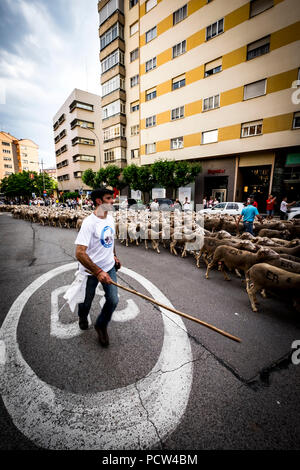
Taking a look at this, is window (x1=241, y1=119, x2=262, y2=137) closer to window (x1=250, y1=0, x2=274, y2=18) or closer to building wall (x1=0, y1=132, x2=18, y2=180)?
window (x1=250, y1=0, x2=274, y2=18)

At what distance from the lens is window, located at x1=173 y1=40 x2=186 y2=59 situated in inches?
803

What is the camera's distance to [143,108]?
25.3m

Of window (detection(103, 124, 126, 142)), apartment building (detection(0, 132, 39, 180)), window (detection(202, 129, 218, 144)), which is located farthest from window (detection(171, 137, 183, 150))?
apartment building (detection(0, 132, 39, 180))

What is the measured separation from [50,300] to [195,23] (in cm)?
2788

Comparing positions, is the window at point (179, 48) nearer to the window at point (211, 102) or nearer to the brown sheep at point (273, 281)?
the window at point (211, 102)

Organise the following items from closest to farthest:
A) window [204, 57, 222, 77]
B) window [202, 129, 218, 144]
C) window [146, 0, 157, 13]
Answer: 1. window [204, 57, 222, 77]
2. window [202, 129, 218, 144]
3. window [146, 0, 157, 13]

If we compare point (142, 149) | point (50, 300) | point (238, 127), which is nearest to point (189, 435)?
point (50, 300)

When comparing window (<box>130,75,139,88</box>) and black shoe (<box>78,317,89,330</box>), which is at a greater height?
window (<box>130,75,139,88</box>)

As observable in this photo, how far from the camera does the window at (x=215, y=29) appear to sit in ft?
58.0

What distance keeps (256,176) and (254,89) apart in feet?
24.5

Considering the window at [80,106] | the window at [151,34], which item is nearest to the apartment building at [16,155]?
the window at [80,106]

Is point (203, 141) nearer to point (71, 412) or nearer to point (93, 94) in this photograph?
point (71, 412)

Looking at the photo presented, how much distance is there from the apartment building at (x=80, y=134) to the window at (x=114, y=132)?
22.7 feet
